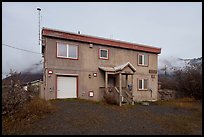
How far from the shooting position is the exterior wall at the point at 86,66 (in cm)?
1575

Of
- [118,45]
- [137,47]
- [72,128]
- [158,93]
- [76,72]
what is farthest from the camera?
[158,93]

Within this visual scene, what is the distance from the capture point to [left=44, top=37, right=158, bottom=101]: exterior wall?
15750 millimetres

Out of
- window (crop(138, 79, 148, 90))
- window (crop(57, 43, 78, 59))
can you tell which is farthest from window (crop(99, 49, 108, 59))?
window (crop(138, 79, 148, 90))

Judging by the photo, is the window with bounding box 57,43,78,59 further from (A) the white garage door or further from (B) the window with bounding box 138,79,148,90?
(B) the window with bounding box 138,79,148,90

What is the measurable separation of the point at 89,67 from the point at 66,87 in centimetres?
271

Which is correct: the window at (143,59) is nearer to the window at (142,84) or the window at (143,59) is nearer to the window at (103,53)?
the window at (142,84)

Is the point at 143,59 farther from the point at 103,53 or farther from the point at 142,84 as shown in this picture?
the point at 103,53

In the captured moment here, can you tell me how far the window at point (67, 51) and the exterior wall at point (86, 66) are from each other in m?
0.27

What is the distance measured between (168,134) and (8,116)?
6.72m

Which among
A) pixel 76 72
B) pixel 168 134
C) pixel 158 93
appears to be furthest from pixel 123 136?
pixel 158 93

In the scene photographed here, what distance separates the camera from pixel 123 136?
6824mm

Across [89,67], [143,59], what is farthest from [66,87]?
[143,59]

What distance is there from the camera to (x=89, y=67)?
1775cm

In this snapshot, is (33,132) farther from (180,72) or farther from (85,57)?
(180,72)
